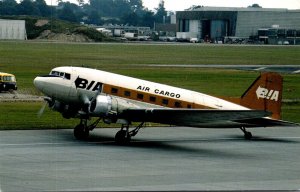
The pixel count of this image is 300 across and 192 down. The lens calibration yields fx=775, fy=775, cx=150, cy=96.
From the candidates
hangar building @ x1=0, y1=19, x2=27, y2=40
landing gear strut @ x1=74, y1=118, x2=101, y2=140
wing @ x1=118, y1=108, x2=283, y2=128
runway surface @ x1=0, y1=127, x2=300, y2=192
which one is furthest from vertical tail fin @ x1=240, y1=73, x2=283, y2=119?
hangar building @ x1=0, y1=19, x2=27, y2=40

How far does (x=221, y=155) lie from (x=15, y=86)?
106ft

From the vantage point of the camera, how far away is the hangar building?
167625mm

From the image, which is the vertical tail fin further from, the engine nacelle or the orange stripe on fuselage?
the engine nacelle

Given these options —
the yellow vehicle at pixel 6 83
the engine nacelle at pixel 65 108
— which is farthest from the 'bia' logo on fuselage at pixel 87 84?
the yellow vehicle at pixel 6 83

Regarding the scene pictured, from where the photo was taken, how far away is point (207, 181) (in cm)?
2598

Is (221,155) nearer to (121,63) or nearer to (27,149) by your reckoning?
(27,149)

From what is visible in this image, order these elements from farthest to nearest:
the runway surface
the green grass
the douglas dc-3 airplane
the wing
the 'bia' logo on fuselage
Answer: the green grass
the 'bia' logo on fuselage
the douglas dc-3 airplane
the wing
the runway surface

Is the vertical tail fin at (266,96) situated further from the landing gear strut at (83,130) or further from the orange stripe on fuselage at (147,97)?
the landing gear strut at (83,130)

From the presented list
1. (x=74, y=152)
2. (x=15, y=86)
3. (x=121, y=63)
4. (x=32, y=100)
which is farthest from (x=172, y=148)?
(x=121, y=63)

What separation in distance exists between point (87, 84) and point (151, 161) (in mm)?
6683

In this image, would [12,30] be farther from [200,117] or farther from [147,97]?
[200,117]

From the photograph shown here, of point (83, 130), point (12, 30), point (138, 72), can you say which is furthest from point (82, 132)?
point (12, 30)

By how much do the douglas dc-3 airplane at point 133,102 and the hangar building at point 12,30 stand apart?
133m

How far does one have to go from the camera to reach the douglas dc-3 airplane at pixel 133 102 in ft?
113
